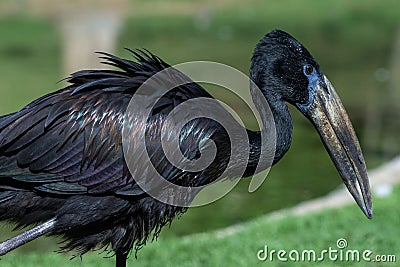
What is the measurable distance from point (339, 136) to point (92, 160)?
1.46 m

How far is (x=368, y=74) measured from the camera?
664 inches

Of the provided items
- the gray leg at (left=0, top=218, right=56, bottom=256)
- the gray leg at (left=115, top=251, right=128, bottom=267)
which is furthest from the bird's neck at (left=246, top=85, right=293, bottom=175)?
the gray leg at (left=0, top=218, right=56, bottom=256)

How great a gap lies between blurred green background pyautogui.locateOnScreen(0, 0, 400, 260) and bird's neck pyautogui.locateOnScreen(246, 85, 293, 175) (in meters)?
3.92

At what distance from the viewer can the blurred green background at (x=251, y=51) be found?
33.3 ft

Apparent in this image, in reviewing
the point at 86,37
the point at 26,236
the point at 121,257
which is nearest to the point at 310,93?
the point at 121,257

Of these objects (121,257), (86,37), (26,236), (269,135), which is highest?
(269,135)

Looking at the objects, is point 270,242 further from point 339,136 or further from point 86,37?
Result: point 86,37

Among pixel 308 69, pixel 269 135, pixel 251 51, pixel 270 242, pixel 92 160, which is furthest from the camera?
pixel 251 51

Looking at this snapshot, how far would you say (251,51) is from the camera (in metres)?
18.6

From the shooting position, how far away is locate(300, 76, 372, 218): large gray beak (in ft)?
16.7

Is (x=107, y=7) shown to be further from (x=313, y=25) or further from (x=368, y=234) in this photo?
(x=368, y=234)

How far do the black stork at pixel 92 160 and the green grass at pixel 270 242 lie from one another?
1423mm

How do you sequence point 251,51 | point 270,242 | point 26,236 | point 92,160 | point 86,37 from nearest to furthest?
point 26,236 < point 92,160 < point 270,242 < point 251,51 < point 86,37

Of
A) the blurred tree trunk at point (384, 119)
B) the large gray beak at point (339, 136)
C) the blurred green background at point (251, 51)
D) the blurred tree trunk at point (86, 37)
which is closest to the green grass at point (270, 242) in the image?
the large gray beak at point (339, 136)
